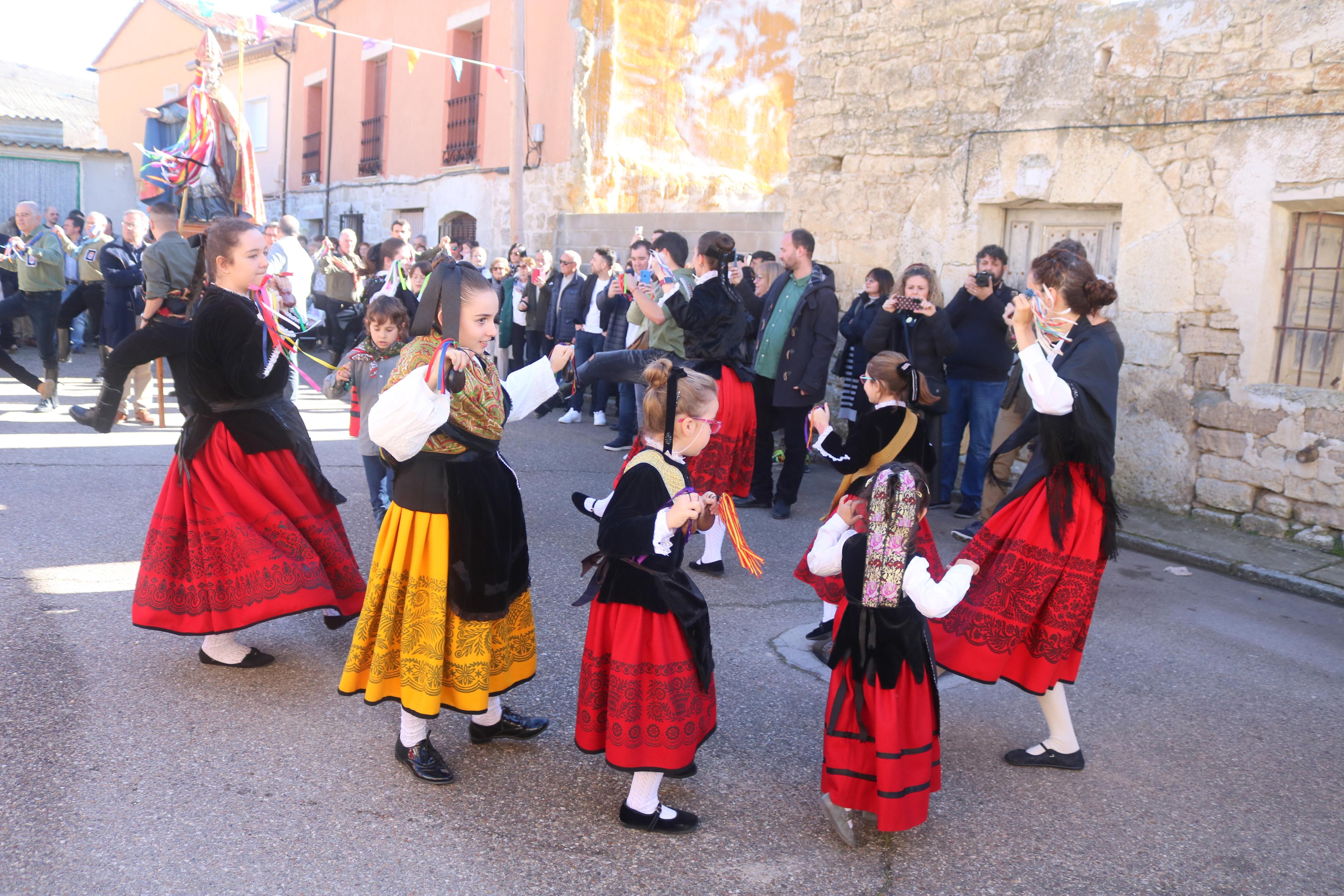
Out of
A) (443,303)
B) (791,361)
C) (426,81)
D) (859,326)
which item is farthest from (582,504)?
(426,81)

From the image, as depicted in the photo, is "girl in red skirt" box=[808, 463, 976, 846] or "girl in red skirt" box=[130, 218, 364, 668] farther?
"girl in red skirt" box=[130, 218, 364, 668]

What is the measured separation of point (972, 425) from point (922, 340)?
798mm

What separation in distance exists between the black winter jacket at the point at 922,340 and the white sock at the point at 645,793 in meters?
4.14

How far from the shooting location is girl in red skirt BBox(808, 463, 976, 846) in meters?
2.73

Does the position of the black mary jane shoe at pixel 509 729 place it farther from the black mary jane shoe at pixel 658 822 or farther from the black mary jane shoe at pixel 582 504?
the black mary jane shoe at pixel 582 504

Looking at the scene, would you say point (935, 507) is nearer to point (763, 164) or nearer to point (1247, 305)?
point (1247, 305)

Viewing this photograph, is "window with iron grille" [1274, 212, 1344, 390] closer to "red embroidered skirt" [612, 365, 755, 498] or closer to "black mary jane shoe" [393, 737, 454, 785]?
"red embroidered skirt" [612, 365, 755, 498]

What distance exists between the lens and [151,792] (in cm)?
292

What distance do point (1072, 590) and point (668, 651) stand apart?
1.39 metres

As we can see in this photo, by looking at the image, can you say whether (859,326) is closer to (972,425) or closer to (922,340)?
(922,340)

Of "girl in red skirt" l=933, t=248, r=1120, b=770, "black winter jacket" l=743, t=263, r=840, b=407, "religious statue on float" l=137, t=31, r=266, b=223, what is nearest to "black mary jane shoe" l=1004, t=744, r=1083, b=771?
"girl in red skirt" l=933, t=248, r=1120, b=770

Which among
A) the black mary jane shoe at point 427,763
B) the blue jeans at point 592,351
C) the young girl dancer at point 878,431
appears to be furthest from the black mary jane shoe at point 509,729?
the blue jeans at point 592,351

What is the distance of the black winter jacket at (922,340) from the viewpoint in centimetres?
652

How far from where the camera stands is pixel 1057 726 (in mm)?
3387
